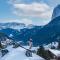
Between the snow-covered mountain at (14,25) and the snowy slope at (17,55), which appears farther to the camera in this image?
the snow-covered mountain at (14,25)

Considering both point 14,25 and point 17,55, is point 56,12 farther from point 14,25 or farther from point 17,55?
point 17,55

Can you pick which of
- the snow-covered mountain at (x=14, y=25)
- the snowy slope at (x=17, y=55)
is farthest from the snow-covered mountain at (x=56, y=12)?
the snowy slope at (x=17, y=55)

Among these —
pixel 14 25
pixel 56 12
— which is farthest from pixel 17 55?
pixel 56 12

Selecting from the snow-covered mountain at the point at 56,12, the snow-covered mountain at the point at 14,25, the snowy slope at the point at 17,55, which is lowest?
the snowy slope at the point at 17,55

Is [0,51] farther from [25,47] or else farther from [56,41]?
[56,41]

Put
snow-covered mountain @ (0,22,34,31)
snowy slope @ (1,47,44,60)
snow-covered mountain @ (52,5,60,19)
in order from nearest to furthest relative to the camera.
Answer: snowy slope @ (1,47,44,60), snow-covered mountain @ (52,5,60,19), snow-covered mountain @ (0,22,34,31)

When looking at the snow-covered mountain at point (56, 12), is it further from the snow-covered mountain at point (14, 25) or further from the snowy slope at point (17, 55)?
the snowy slope at point (17, 55)

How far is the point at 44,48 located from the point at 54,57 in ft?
4.26

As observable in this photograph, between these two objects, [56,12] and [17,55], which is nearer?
[17,55]

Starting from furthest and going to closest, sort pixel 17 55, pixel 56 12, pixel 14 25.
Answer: pixel 14 25 < pixel 56 12 < pixel 17 55

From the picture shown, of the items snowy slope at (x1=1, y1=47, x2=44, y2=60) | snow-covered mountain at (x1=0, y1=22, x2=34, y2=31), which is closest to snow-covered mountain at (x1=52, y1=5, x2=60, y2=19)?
snow-covered mountain at (x1=0, y1=22, x2=34, y2=31)

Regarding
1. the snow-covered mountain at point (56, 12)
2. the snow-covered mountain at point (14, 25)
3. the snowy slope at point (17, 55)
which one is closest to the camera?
the snowy slope at point (17, 55)

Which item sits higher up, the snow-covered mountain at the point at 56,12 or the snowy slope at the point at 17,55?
the snow-covered mountain at the point at 56,12

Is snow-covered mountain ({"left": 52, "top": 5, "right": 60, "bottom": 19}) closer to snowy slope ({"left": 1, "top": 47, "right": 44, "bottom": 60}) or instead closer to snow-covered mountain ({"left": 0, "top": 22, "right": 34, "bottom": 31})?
snow-covered mountain ({"left": 0, "top": 22, "right": 34, "bottom": 31})
